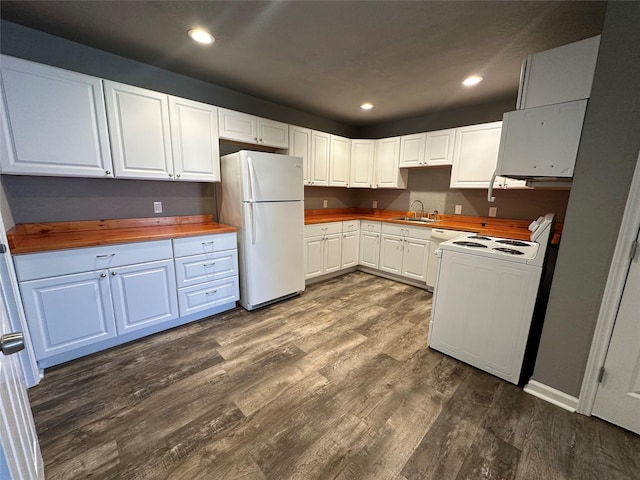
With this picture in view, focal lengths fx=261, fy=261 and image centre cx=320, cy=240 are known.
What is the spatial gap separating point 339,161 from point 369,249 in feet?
4.68

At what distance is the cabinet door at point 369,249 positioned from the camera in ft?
12.8

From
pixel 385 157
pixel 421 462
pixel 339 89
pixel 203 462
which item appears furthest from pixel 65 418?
pixel 385 157

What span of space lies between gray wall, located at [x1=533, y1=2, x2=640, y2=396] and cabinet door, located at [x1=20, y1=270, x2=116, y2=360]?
3152 mm

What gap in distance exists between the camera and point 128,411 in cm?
157

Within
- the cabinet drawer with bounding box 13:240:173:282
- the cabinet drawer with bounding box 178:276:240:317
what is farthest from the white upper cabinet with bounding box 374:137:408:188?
the cabinet drawer with bounding box 13:240:173:282

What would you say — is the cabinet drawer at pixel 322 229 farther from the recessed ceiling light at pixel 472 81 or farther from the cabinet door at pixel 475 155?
the recessed ceiling light at pixel 472 81

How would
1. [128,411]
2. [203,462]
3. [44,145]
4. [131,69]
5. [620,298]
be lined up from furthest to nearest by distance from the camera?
[131,69], [44,145], [128,411], [620,298], [203,462]

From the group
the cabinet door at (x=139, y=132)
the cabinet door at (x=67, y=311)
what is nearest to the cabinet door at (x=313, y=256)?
the cabinet door at (x=139, y=132)

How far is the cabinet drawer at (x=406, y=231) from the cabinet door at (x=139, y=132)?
2740 mm

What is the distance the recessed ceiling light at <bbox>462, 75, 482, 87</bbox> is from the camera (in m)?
2.53

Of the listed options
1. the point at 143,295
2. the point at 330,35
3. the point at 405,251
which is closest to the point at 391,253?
the point at 405,251

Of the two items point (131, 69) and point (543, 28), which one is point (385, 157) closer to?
point (543, 28)

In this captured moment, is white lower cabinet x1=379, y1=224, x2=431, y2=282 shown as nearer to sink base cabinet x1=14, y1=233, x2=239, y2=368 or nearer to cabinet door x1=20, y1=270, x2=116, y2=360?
sink base cabinet x1=14, y1=233, x2=239, y2=368

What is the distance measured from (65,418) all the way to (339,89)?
11.4ft
